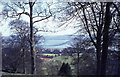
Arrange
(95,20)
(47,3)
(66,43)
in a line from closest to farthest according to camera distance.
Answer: (66,43)
(47,3)
(95,20)

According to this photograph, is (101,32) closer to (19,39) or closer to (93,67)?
(93,67)

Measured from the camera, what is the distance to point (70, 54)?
2.60 m

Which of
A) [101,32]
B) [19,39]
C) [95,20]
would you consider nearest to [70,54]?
[101,32]

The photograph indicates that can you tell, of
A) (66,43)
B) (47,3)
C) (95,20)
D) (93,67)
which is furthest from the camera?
(95,20)

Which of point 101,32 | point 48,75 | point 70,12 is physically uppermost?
point 70,12

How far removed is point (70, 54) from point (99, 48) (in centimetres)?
62

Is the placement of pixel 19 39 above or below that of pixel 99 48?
above

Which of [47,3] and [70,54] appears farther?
[47,3]

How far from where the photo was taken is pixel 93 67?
96.3 inches

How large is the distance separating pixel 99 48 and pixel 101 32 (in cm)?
41

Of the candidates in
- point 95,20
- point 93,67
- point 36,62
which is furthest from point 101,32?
point 36,62

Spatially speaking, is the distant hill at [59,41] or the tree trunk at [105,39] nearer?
the tree trunk at [105,39]

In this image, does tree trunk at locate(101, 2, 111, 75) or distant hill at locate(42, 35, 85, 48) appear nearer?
tree trunk at locate(101, 2, 111, 75)

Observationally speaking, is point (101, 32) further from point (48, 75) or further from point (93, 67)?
point (48, 75)
